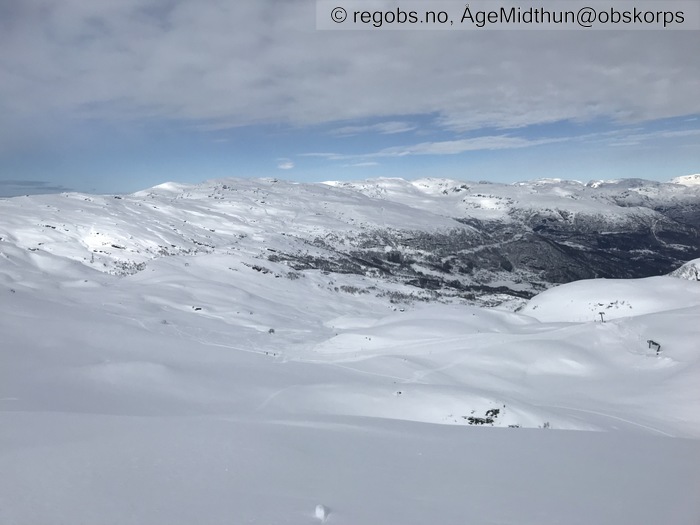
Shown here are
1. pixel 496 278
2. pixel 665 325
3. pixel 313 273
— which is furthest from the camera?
pixel 496 278

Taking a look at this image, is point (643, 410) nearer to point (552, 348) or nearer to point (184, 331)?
point (552, 348)

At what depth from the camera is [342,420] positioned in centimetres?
1316

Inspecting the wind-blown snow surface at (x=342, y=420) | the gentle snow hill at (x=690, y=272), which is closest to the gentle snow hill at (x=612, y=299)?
the gentle snow hill at (x=690, y=272)

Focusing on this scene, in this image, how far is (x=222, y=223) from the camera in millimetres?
167000

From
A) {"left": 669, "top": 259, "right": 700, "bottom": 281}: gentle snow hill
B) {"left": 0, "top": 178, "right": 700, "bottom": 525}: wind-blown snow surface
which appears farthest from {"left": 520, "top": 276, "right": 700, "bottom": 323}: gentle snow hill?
{"left": 0, "top": 178, "right": 700, "bottom": 525}: wind-blown snow surface

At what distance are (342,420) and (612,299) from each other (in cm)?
4913

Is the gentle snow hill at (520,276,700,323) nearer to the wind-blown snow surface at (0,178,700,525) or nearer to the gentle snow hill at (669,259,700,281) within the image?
the gentle snow hill at (669,259,700,281)

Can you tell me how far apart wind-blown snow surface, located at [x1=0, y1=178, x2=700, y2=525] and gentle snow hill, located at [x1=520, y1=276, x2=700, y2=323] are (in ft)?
44.5

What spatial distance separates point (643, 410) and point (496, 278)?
167m

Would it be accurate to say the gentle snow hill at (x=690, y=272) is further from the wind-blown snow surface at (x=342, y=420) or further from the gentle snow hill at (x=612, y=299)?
the wind-blown snow surface at (x=342, y=420)

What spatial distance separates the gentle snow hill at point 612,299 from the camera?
4588 cm

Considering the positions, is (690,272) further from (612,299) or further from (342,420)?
(342,420)

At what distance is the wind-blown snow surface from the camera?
698 cm

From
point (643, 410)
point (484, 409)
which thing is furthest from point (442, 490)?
point (643, 410)
